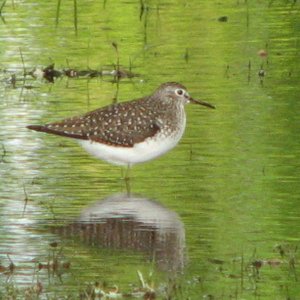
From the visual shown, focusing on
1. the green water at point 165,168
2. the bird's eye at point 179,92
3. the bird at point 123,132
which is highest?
the bird's eye at point 179,92

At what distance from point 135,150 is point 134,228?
147cm

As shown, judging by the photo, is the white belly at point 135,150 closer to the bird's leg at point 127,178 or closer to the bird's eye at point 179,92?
the bird's leg at point 127,178

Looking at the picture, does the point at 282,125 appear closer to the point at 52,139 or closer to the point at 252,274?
the point at 52,139

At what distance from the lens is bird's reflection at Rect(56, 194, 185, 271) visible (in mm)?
9930

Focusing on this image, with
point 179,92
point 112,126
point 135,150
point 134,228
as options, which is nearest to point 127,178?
point 135,150

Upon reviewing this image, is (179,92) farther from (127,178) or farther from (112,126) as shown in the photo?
(127,178)

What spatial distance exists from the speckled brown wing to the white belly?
44 mm

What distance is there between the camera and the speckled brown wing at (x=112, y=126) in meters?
11.9

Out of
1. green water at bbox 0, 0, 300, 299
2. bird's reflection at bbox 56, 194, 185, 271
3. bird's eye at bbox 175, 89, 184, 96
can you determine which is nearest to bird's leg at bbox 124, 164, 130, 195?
green water at bbox 0, 0, 300, 299

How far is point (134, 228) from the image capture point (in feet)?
34.6

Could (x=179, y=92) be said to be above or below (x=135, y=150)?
above

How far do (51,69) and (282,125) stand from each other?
382cm

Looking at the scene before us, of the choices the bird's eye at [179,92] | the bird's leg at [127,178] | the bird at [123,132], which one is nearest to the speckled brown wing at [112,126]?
the bird at [123,132]

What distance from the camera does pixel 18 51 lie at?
18.0 meters
